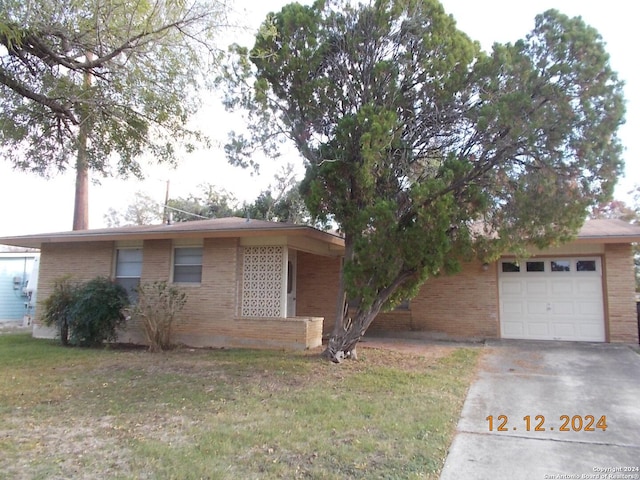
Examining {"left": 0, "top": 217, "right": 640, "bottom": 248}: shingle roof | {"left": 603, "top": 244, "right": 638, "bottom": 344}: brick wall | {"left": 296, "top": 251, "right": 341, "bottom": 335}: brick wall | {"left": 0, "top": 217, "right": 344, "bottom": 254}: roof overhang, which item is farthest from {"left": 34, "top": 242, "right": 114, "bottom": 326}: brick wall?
{"left": 603, "top": 244, "right": 638, "bottom": 344}: brick wall

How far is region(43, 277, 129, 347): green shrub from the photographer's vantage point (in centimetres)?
1087

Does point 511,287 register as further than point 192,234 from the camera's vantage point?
Yes

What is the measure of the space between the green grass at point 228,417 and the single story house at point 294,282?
207cm

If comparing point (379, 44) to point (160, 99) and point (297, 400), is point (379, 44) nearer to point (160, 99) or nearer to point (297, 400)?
point (160, 99)

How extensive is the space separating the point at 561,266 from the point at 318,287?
727 centimetres

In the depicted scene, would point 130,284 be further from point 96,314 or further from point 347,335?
point 347,335

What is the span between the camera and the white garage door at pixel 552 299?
39.7ft

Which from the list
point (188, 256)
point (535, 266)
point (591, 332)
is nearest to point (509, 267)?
point (535, 266)

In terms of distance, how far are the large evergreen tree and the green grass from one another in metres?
1.88

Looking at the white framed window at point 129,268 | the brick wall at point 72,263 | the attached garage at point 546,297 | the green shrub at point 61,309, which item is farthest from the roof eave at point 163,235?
the attached garage at point 546,297

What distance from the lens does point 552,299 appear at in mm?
12438

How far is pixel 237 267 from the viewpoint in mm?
11250

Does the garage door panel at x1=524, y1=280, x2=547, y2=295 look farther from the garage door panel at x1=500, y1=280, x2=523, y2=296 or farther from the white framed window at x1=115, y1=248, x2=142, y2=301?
the white framed window at x1=115, y1=248, x2=142, y2=301

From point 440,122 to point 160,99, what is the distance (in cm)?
509
